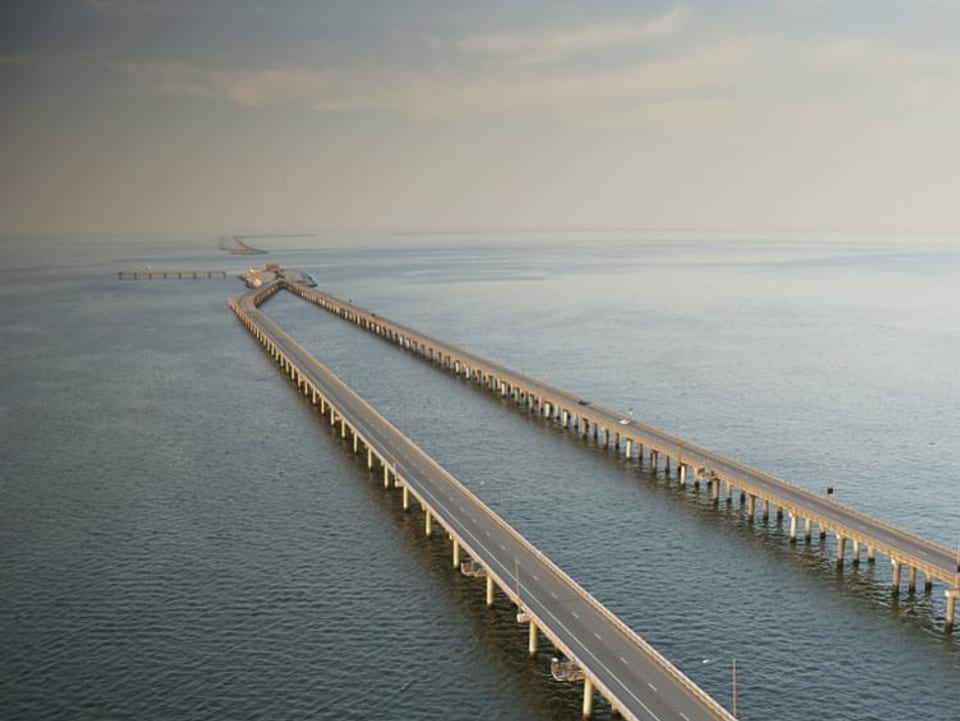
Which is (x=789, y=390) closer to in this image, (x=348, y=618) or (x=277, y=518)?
(x=277, y=518)

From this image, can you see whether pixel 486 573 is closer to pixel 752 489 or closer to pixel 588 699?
pixel 588 699

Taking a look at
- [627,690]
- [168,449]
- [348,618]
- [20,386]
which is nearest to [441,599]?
[348,618]

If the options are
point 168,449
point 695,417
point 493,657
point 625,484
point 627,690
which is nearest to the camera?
point 627,690

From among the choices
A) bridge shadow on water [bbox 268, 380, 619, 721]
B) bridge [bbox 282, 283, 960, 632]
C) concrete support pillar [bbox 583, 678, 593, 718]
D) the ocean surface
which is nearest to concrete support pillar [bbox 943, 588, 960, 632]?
bridge [bbox 282, 283, 960, 632]

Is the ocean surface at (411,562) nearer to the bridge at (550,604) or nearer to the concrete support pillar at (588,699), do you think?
the concrete support pillar at (588,699)

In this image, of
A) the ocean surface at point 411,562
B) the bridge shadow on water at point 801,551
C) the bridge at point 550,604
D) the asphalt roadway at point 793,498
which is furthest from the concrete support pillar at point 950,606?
the bridge at point 550,604

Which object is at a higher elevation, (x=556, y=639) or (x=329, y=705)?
(x=556, y=639)
